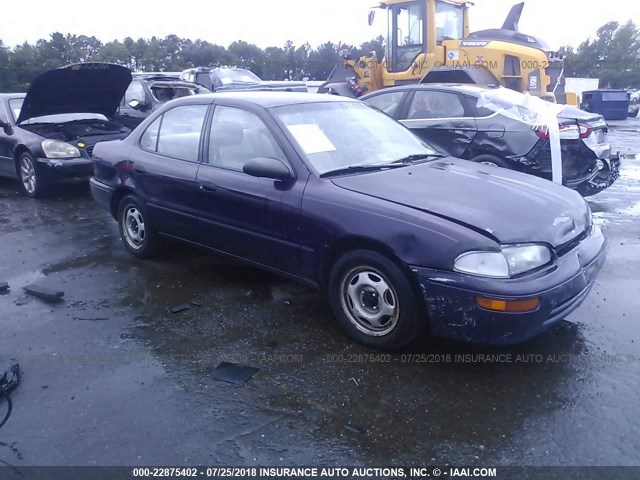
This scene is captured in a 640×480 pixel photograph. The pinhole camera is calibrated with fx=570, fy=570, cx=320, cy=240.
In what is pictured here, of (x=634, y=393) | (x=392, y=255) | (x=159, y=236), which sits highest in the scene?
(x=392, y=255)

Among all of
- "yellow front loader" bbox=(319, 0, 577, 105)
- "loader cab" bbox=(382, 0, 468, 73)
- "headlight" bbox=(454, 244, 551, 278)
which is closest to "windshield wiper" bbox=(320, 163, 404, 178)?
"headlight" bbox=(454, 244, 551, 278)

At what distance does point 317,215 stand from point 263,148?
809mm

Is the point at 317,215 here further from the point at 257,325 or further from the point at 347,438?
the point at 347,438

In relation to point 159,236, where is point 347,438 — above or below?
below

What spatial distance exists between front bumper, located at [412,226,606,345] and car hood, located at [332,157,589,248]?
0.79 feet

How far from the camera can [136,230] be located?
218 inches

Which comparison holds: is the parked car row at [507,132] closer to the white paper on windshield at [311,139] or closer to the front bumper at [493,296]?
the white paper on windshield at [311,139]

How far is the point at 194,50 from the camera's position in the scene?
34.6 m

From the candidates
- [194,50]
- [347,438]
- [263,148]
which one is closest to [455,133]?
[263,148]

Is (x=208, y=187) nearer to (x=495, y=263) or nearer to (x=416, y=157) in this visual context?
(x=416, y=157)

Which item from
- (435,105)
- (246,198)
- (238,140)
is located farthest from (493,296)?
(435,105)

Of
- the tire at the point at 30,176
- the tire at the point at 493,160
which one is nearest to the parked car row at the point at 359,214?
the tire at the point at 493,160

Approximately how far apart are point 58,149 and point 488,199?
6.63m

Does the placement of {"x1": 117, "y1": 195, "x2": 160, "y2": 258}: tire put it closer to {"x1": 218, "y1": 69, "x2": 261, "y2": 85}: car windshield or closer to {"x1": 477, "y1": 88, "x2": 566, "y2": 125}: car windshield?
{"x1": 477, "y1": 88, "x2": 566, "y2": 125}: car windshield
